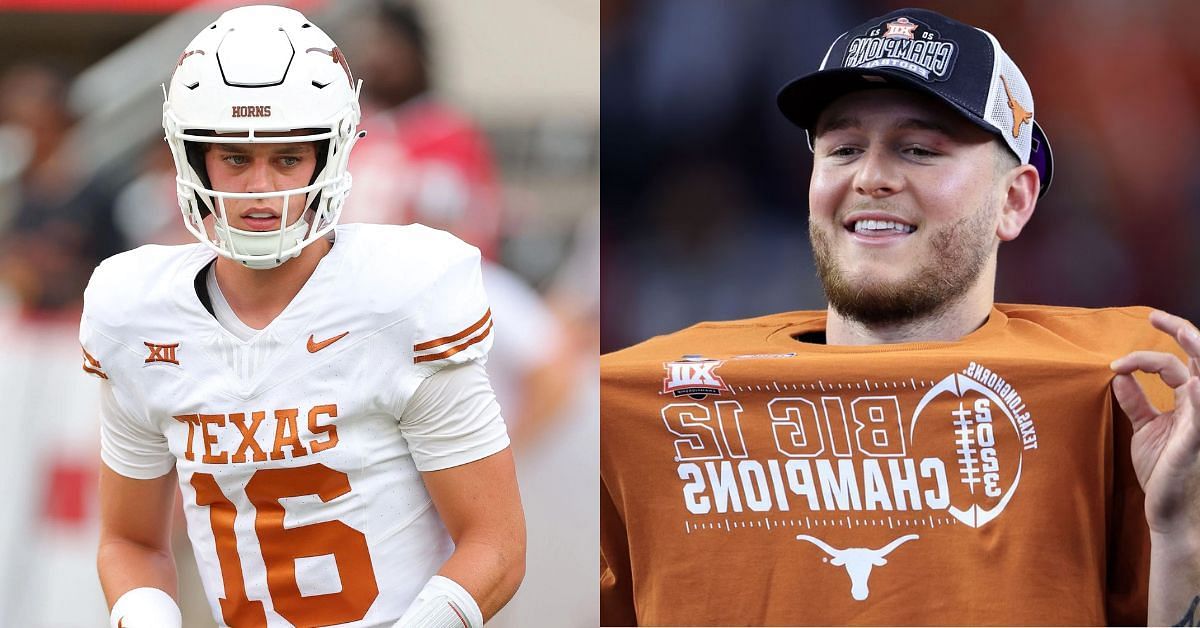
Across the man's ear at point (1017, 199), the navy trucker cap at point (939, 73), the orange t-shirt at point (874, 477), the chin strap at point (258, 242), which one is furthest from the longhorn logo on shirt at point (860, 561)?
the chin strap at point (258, 242)

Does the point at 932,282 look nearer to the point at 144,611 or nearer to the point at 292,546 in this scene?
the point at 292,546

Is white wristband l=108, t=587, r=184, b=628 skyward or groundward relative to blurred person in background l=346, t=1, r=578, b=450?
groundward

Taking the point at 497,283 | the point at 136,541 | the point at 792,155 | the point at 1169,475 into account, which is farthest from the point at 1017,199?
the point at 136,541

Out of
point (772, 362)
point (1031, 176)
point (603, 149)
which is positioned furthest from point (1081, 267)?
point (603, 149)

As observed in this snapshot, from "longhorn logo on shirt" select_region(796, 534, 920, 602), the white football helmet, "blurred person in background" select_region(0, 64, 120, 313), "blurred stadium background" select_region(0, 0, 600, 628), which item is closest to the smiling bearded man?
"longhorn logo on shirt" select_region(796, 534, 920, 602)

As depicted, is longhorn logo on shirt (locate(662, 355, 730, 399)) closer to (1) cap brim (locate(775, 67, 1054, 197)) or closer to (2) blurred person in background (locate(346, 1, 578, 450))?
(2) blurred person in background (locate(346, 1, 578, 450))

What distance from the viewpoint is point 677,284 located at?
2256mm

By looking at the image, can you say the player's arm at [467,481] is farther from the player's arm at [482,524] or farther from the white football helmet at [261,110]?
the white football helmet at [261,110]

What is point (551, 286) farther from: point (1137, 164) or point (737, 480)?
point (1137, 164)

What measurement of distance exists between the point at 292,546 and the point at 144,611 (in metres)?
0.24

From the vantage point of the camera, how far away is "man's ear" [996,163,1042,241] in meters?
2.12

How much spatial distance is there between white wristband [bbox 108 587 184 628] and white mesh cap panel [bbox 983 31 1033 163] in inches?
56.7

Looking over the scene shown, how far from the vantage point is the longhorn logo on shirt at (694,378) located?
219 cm

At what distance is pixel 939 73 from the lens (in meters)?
2.06
